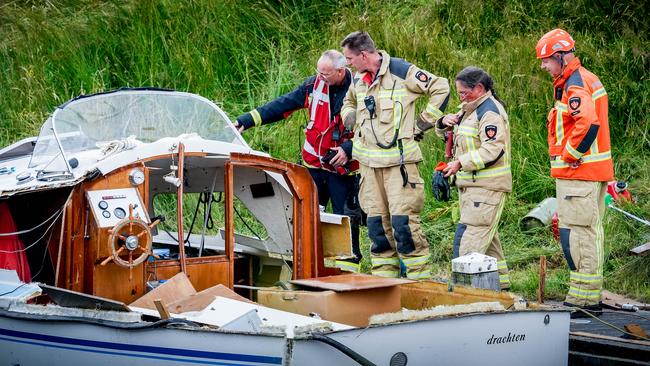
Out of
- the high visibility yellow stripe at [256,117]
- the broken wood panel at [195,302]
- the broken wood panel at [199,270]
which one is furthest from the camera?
the high visibility yellow stripe at [256,117]

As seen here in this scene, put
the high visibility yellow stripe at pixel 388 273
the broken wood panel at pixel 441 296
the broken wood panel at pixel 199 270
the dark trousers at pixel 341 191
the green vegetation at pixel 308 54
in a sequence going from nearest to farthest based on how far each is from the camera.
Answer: the broken wood panel at pixel 441 296 → the broken wood panel at pixel 199 270 → the high visibility yellow stripe at pixel 388 273 → the dark trousers at pixel 341 191 → the green vegetation at pixel 308 54

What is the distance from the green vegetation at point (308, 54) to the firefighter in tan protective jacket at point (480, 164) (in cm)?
240

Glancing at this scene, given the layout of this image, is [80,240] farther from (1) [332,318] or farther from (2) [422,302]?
(2) [422,302]

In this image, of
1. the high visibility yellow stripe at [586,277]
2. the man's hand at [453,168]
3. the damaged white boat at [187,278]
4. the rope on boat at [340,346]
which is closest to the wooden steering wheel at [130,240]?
the damaged white boat at [187,278]

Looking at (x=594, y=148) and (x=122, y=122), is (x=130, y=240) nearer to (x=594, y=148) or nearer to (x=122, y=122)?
(x=122, y=122)

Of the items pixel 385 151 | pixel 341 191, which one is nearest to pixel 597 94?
pixel 385 151

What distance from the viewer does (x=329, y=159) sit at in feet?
32.0

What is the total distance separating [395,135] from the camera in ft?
30.7

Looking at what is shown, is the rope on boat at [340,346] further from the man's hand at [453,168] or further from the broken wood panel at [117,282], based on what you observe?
the man's hand at [453,168]

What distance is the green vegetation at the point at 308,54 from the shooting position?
12.5 m

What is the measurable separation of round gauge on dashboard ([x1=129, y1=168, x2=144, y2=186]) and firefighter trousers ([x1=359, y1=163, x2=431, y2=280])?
2.69m

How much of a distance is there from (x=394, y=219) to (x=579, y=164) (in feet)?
5.46

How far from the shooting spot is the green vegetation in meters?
12.5

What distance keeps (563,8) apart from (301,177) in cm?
742
